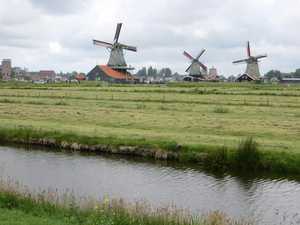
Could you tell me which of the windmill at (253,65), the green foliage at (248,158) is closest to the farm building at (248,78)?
the windmill at (253,65)

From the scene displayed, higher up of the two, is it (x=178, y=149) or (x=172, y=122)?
(x=172, y=122)

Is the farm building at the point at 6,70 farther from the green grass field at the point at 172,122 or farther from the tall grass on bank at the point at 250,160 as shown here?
the tall grass on bank at the point at 250,160

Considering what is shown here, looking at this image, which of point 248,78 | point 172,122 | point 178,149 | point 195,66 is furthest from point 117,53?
point 178,149

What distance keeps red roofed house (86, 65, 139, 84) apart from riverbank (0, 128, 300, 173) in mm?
95498

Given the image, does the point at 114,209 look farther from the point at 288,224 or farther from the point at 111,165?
the point at 111,165

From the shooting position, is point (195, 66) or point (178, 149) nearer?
point (178, 149)

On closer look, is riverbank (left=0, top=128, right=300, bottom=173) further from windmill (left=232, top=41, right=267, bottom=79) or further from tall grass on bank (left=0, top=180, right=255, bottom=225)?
windmill (left=232, top=41, right=267, bottom=79)

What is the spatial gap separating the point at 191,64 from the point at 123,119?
120427 mm

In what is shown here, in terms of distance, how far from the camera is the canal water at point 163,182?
15.0 m

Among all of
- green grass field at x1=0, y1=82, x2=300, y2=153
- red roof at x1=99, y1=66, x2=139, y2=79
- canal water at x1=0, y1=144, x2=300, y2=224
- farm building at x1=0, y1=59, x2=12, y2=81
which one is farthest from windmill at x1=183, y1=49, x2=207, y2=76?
canal water at x1=0, y1=144, x2=300, y2=224

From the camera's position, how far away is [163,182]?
18.1m

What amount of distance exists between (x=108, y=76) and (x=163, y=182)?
10769 centimetres

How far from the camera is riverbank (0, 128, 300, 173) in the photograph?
801 inches

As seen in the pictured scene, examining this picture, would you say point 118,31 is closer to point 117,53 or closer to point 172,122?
point 117,53
